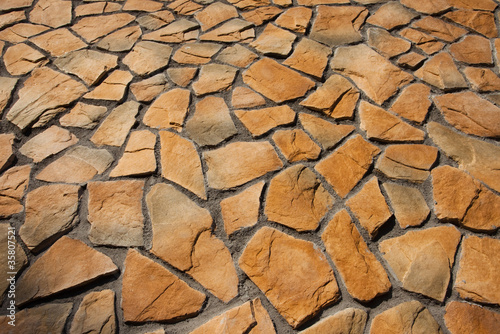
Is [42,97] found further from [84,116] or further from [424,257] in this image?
[424,257]

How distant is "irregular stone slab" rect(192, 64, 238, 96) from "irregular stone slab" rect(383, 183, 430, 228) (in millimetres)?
1168

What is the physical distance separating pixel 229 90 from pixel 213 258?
3.70ft

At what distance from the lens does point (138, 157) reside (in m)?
1.97

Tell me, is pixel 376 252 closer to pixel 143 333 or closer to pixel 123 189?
pixel 143 333

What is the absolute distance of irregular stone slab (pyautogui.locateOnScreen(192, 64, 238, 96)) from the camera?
2330 mm

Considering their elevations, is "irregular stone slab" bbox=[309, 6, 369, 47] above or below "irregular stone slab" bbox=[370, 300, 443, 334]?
above

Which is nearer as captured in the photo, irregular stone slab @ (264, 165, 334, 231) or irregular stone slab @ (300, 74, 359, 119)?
irregular stone slab @ (264, 165, 334, 231)

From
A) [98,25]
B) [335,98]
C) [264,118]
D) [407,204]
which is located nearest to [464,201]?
[407,204]

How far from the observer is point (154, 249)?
1.65 m

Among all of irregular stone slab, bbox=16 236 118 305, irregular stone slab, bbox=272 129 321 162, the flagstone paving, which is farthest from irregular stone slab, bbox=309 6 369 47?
irregular stone slab, bbox=16 236 118 305

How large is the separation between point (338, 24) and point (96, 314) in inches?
98.2

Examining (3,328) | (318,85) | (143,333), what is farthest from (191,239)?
(318,85)

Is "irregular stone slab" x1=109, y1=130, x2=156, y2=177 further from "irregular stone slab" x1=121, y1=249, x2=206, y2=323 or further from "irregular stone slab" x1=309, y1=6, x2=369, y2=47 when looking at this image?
"irregular stone slab" x1=309, y1=6, x2=369, y2=47

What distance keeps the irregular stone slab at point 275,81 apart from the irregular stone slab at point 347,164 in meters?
0.49
